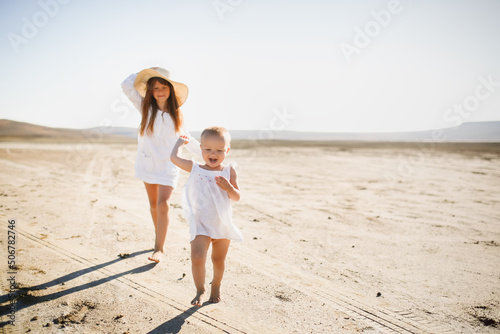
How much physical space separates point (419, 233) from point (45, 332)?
4.69m

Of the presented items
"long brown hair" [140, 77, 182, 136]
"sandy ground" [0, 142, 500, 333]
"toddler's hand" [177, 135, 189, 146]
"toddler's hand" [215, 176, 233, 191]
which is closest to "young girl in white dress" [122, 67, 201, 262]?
"long brown hair" [140, 77, 182, 136]

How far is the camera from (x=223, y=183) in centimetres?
250

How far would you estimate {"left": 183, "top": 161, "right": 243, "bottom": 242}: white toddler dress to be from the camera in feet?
8.55

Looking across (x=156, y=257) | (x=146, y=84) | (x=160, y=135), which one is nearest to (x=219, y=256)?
(x=156, y=257)

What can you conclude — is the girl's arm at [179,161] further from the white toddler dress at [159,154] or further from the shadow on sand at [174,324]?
the shadow on sand at [174,324]

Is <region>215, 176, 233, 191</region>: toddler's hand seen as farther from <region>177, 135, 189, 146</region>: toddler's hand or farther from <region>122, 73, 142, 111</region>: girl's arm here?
<region>122, 73, 142, 111</region>: girl's arm

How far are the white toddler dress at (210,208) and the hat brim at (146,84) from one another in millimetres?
1410

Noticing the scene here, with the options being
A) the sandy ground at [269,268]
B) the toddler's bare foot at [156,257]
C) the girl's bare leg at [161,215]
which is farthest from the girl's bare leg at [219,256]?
the girl's bare leg at [161,215]

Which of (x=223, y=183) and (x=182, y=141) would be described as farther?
(x=182, y=141)

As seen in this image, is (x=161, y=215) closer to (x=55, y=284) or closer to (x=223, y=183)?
(x=55, y=284)

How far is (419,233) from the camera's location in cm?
490

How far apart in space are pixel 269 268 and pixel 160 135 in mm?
1850

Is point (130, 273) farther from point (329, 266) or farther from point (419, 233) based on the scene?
point (419, 233)

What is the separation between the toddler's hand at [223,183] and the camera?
250 centimetres
